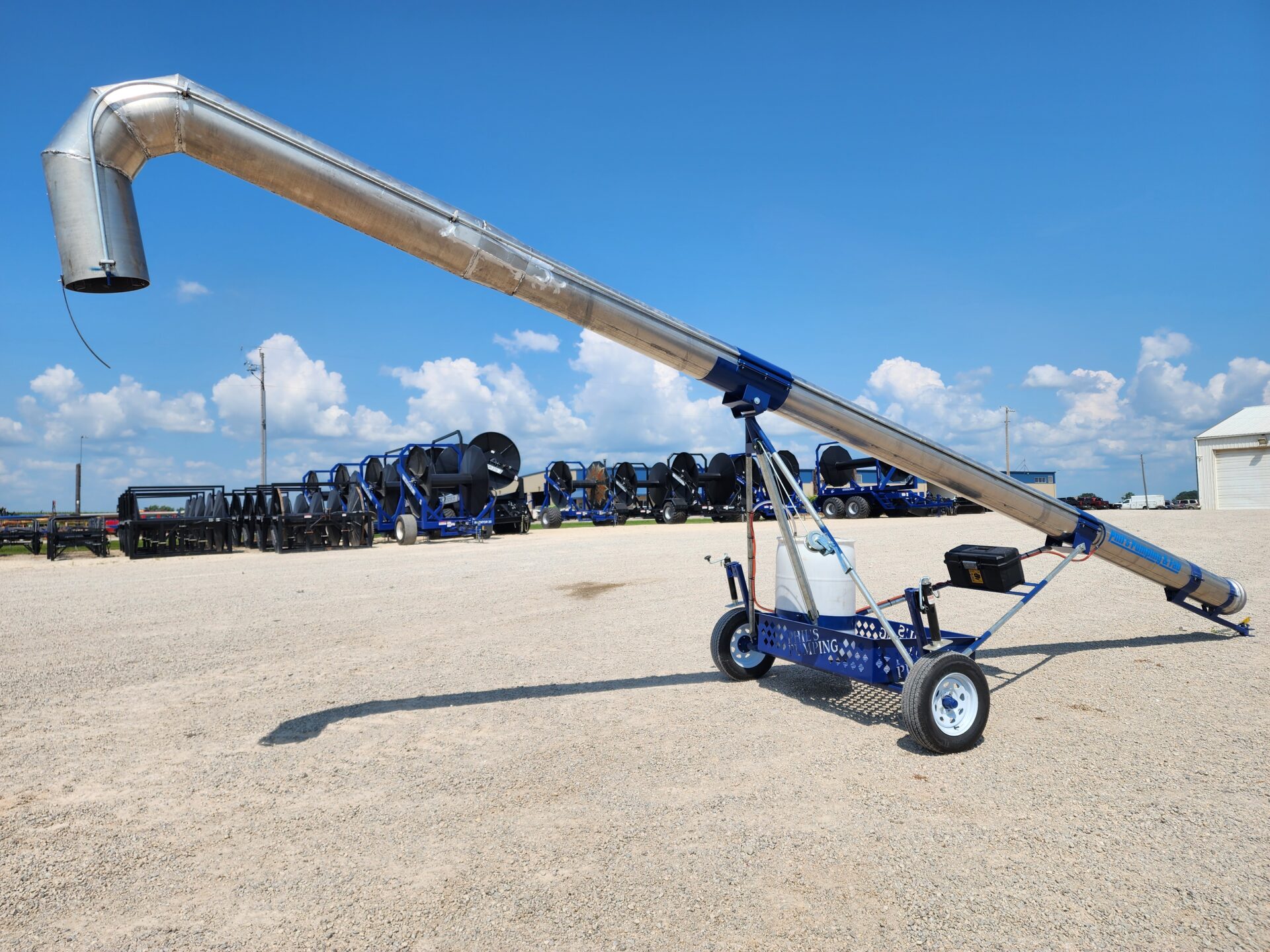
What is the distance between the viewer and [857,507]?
30.2 meters

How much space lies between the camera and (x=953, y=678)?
504 cm

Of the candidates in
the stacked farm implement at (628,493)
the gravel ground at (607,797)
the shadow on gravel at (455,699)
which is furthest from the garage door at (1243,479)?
the shadow on gravel at (455,699)

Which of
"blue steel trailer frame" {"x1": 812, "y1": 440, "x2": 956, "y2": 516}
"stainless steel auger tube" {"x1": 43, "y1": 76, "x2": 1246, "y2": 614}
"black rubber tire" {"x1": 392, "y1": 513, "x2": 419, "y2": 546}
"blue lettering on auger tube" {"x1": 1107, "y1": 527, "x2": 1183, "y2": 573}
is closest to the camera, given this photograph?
"stainless steel auger tube" {"x1": 43, "y1": 76, "x2": 1246, "y2": 614}

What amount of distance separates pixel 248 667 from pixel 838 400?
5785 millimetres

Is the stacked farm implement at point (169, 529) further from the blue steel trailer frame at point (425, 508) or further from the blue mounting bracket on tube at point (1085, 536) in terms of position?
the blue mounting bracket on tube at point (1085, 536)

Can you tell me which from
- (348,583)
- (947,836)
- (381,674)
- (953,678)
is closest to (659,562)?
(348,583)

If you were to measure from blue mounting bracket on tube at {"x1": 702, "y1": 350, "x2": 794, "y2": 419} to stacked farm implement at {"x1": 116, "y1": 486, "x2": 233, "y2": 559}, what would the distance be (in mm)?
19015

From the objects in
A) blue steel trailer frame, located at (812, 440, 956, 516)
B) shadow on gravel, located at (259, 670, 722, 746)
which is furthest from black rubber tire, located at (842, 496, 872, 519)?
shadow on gravel, located at (259, 670, 722, 746)

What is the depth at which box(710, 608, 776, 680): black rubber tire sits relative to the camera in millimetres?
6488

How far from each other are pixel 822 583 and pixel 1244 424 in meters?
40.6

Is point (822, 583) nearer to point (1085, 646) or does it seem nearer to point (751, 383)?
point (751, 383)

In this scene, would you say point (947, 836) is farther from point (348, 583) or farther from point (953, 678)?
point (348, 583)

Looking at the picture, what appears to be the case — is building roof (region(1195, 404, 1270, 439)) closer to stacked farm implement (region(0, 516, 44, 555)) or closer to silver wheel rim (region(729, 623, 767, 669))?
silver wheel rim (region(729, 623, 767, 669))

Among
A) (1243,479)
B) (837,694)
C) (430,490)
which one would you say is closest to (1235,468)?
(1243,479)
